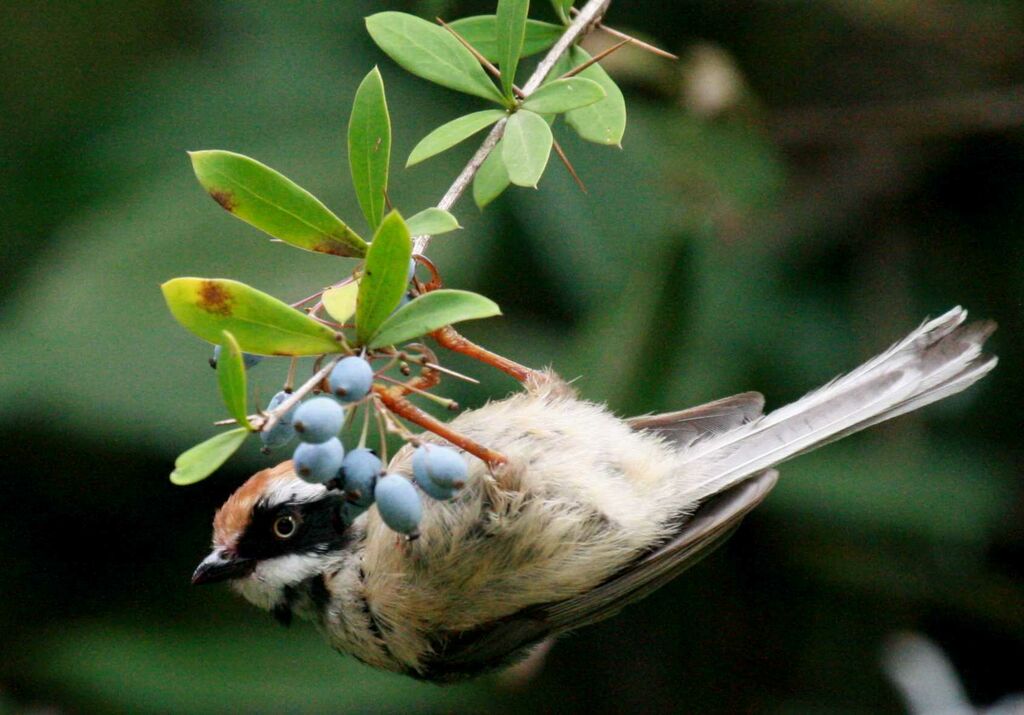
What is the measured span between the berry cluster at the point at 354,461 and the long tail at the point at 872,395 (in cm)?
134

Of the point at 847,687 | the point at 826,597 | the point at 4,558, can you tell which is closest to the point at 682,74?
the point at 826,597

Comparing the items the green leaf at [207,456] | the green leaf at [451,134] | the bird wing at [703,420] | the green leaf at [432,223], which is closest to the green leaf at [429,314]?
the green leaf at [432,223]

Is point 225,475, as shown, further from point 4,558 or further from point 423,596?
point 423,596

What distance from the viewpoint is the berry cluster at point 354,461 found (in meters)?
1.64

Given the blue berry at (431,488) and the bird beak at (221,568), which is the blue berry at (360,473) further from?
the bird beak at (221,568)

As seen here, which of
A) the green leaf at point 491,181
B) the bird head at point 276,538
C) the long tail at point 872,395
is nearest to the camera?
the green leaf at point 491,181

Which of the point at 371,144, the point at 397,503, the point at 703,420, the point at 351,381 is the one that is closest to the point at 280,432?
the point at 397,503

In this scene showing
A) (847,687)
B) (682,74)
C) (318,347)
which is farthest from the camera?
(847,687)

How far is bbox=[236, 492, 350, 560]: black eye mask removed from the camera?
3072mm

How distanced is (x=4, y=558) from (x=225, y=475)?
1242mm

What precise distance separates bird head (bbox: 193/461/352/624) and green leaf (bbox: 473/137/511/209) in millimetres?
1033

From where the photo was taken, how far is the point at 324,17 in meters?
4.56

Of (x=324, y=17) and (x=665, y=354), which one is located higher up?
(x=324, y=17)

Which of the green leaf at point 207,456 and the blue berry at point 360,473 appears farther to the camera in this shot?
the blue berry at point 360,473
